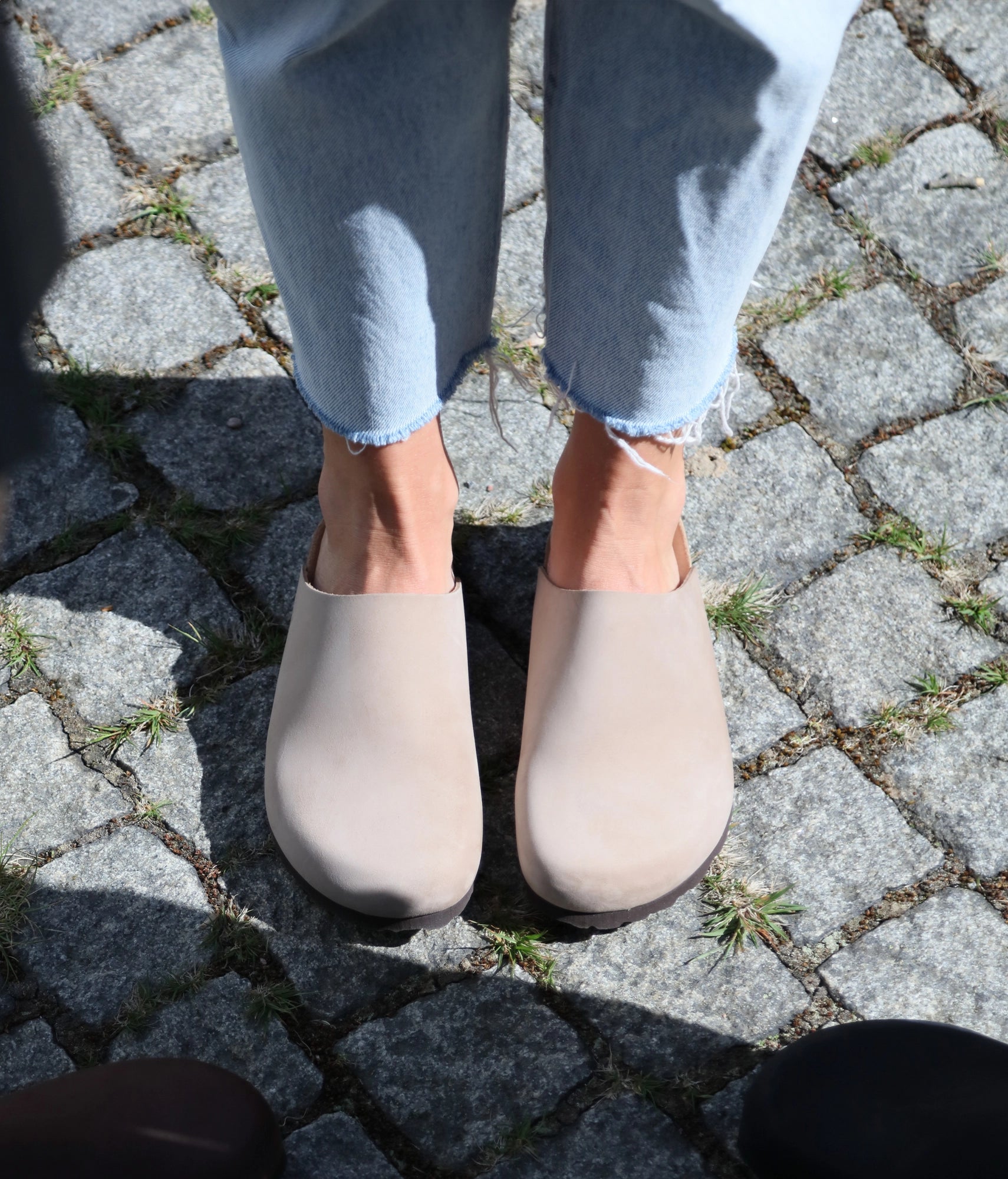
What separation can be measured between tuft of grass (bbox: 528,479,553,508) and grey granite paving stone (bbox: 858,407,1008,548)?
0.54 meters

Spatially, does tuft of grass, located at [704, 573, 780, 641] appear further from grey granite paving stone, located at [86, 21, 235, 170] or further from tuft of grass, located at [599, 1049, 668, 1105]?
grey granite paving stone, located at [86, 21, 235, 170]

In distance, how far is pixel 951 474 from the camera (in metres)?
1.91

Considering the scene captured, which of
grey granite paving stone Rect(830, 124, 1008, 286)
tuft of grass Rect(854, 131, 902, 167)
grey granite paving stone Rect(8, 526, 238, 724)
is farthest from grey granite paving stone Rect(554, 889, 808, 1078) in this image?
tuft of grass Rect(854, 131, 902, 167)

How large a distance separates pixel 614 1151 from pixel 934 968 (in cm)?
50

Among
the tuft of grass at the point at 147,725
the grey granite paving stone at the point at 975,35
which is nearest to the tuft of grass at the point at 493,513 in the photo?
the tuft of grass at the point at 147,725

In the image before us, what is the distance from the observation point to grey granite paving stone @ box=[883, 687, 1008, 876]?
1590 mm

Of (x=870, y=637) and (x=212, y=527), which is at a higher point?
(x=212, y=527)

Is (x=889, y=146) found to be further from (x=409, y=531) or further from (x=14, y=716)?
(x=14, y=716)

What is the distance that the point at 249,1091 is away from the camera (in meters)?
1.23

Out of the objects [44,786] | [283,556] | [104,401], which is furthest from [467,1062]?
[104,401]

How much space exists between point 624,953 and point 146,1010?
0.63 meters

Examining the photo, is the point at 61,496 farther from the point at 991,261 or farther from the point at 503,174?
the point at 991,261

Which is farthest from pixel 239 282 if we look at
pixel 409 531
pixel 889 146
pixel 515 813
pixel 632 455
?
pixel 889 146

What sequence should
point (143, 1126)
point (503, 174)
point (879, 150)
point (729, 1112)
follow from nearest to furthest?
point (143, 1126)
point (503, 174)
point (729, 1112)
point (879, 150)
